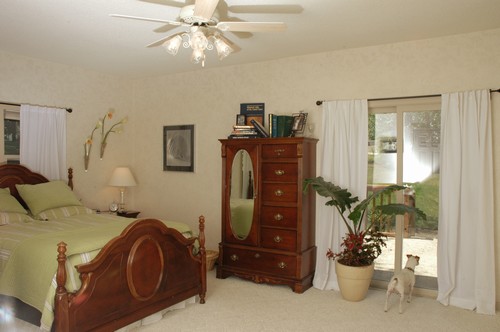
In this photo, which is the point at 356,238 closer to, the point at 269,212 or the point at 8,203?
the point at 269,212

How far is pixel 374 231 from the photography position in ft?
13.2

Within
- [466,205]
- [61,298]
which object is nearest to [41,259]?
[61,298]

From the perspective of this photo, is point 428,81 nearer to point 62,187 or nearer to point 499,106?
point 499,106

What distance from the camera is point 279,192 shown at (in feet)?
14.1

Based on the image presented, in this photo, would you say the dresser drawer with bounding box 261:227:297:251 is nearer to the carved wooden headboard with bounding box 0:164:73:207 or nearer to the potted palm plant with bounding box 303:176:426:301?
the potted palm plant with bounding box 303:176:426:301

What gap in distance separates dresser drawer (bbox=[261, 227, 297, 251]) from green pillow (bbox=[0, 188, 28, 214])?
2.49 m

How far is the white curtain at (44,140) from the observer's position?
4.70 metres

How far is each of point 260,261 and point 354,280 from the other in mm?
1008

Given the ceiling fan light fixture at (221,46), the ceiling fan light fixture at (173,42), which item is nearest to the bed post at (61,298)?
the ceiling fan light fixture at (173,42)

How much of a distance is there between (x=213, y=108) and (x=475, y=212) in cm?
317

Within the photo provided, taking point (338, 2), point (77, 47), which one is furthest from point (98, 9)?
point (338, 2)

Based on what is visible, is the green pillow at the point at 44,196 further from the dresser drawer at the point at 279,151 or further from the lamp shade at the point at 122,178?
the dresser drawer at the point at 279,151

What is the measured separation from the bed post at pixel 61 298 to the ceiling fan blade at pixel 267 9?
2120 millimetres

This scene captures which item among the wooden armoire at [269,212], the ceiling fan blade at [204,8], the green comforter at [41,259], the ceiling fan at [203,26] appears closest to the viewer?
the ceiling fan blade at [204,8]
